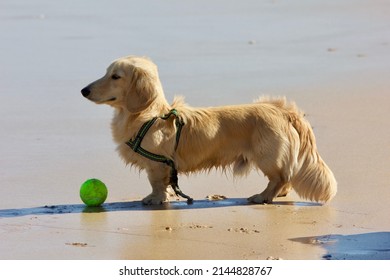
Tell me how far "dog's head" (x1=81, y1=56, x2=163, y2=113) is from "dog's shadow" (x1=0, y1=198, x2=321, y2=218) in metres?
0.76

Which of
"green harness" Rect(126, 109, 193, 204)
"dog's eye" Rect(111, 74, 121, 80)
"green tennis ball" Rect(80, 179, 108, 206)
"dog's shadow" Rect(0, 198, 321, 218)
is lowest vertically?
"dog's shadow" Rect(0, 198, 321, 218)

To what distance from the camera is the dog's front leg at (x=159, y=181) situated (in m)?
7.62

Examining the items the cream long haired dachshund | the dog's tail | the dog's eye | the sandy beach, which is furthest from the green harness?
Answer: the dog's tail

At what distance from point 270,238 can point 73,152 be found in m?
2.89

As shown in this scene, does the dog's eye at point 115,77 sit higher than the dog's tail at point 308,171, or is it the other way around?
the dog's eye at point 115,77

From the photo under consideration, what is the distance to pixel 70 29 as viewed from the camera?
16.3 meters

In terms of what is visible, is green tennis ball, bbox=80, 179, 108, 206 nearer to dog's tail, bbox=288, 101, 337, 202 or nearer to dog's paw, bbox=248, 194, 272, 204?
dog's paw, bbox=248, 194, 272, 204

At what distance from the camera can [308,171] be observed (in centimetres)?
780

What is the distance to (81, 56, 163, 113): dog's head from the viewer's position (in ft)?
25.1

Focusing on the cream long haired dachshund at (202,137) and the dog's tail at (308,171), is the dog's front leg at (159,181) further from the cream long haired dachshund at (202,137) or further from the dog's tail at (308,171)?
the dog's tail at (308,171)

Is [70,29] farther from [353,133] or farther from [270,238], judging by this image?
[270,238]

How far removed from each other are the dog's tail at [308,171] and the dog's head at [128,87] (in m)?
1.16

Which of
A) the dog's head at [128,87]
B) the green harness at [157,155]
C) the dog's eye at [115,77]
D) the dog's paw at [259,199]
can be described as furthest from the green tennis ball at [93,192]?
the dog's paw at [259,199]

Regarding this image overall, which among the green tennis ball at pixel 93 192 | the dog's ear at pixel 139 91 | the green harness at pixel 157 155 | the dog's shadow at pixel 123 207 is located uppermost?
the dog's ear at pixel 139 91
